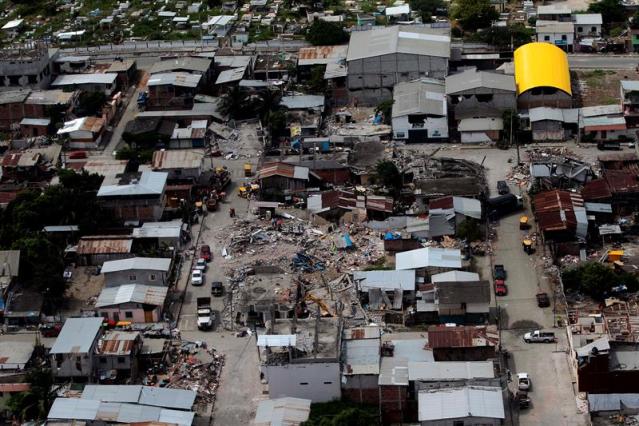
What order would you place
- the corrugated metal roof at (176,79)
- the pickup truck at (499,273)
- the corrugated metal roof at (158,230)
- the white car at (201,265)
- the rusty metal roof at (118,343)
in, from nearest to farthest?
the rusty metal roof at (118,343)
the pickup truck at (499,273)
the white car at (201,265)
the corrugated metal roof at (158,230)
the corrugated metal roof at (176,79)

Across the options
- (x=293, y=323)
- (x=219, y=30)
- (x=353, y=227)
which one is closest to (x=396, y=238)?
(x=353, y=227)

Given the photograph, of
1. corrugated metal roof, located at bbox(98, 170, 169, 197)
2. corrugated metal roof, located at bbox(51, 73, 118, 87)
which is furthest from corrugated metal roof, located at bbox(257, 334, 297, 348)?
corrugated metal roof, located at bbox(51, 73, 118, 87)

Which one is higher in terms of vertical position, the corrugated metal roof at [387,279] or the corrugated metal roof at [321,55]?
the corrugated metal roof at [387,279]

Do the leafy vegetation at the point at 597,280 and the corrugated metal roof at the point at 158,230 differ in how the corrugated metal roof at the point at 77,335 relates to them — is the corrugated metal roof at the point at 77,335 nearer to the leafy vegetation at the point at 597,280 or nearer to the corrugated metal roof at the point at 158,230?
the corrugated metal roof at the point at 158,230

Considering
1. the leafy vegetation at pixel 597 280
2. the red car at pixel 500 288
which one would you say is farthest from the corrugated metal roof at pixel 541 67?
the leafy vegetation at pixel 597 280

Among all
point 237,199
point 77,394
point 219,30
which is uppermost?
point 77,394

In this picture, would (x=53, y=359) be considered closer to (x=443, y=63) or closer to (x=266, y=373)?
(x=266, y=373)

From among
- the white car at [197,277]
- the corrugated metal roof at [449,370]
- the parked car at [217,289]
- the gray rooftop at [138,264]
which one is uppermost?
the corrugated metal roof at [449,370]
